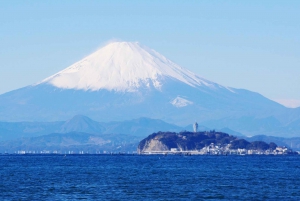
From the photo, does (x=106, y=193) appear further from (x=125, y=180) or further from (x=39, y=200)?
(x=125, y=180)

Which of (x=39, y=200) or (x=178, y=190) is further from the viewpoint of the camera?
(x=178, y=190)

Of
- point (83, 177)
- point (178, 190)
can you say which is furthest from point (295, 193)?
point (83, 177)

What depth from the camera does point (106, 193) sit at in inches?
3189

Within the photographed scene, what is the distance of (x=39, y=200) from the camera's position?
74.6 metres

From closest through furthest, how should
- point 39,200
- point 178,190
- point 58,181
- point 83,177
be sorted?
1. point 39,200
2. point 178,190
3. point 58,181
4. point 83,177

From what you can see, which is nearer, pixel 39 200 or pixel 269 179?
pixel 39 200

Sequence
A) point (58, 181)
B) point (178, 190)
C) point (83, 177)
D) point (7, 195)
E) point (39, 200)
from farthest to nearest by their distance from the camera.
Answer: point (83, 177)
point (58, 181)
point (178, 190)
point (7, 195)
point (39, 200)

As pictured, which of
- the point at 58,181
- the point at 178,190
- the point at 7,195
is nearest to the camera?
the point at 7,195

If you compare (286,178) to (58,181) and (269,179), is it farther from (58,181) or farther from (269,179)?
(58,181)

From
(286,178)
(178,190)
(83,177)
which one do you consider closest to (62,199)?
(178,190)

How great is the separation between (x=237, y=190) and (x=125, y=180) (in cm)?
2026

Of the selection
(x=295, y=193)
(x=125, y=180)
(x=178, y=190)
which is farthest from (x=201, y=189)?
(x=125, y=180)

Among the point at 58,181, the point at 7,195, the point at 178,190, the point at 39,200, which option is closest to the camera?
the point at 39,200

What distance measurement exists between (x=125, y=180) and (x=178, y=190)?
1770cm
